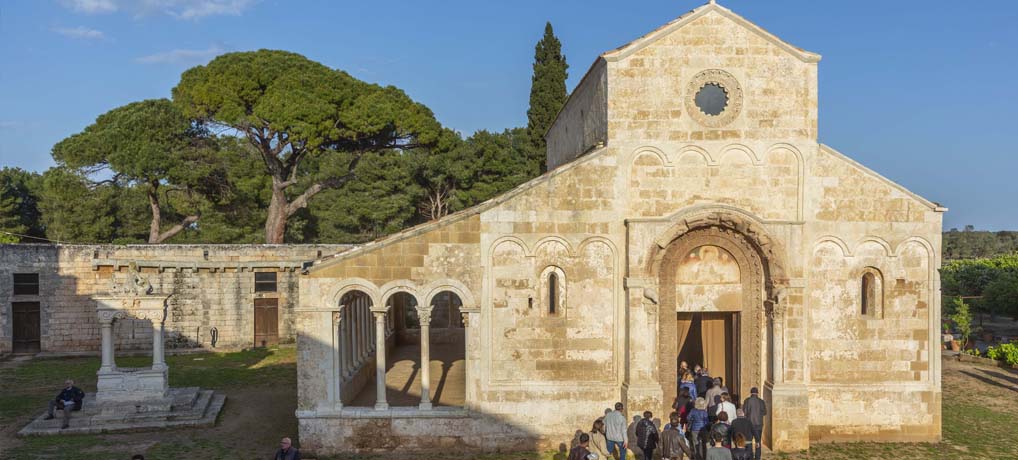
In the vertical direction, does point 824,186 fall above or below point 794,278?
above

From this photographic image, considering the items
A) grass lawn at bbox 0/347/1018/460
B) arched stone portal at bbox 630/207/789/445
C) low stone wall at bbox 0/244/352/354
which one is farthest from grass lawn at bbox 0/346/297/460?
arched stone portal at bbox 630/207/789/445

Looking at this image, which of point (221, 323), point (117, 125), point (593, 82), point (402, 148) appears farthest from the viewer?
point (402, 148)

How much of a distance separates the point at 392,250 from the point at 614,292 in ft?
17.2

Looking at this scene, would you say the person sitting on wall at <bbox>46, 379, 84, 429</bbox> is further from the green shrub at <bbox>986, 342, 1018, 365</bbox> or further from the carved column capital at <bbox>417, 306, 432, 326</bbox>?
the green shrub at <bbox>986, 342, 1018, 365</bbox>

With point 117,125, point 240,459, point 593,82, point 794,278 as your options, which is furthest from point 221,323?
point 794,278

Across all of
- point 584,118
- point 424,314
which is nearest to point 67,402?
point 424,314

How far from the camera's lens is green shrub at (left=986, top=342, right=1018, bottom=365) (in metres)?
25.5

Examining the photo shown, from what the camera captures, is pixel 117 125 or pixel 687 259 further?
pixel 117 125

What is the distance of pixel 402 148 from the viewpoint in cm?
3747

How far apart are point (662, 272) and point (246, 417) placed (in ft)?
39.7

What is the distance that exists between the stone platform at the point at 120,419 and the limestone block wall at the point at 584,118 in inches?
507

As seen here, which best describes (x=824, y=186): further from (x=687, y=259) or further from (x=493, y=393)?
(x=493, y=393)

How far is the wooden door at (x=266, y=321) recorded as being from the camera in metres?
30.7

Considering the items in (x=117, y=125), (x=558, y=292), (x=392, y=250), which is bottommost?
(x=558, y=292)
